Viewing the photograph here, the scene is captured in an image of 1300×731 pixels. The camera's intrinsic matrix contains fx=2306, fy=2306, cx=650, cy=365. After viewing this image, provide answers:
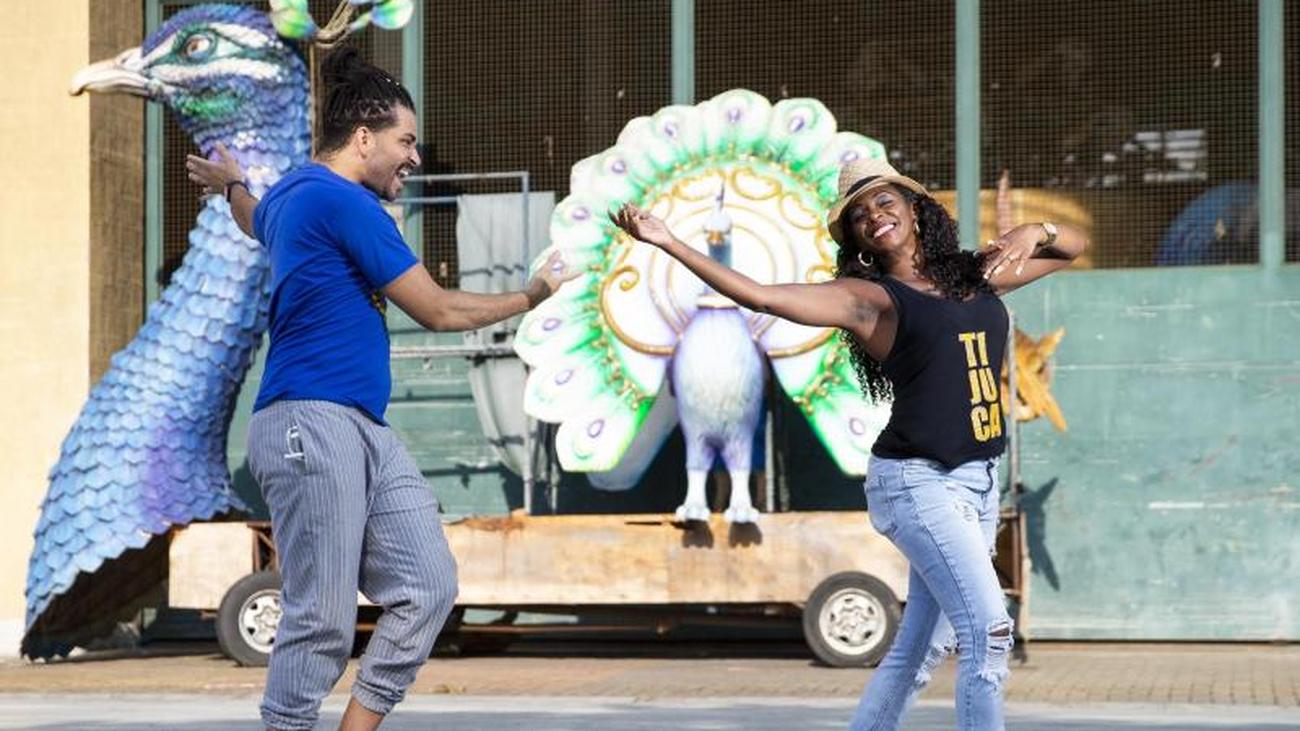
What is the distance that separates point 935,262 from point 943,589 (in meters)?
0.98

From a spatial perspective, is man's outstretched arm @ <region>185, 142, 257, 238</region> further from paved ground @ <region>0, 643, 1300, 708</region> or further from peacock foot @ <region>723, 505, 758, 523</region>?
peacock foot @ <region>723, 505, 758, 523</region>

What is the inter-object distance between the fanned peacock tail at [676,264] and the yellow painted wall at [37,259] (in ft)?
11.3

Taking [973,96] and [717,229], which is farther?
[973,96]

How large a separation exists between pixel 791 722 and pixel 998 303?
3471 millimetres

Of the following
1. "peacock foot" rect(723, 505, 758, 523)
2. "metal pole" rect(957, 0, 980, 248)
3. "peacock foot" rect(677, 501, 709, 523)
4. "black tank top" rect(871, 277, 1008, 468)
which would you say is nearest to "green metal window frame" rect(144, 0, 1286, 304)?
"metal pole" rect(957, 0, 980, 248)

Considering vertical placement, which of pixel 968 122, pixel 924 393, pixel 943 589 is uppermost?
pixel 968 122

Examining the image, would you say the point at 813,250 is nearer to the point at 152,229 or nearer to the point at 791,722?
the point at 791,722

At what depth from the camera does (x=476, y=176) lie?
50.0ft

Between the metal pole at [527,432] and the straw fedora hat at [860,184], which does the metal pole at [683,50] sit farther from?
the straw fedora hat at [860,184]

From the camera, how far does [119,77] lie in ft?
47.1

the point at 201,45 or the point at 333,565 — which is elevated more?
the point at 201,45

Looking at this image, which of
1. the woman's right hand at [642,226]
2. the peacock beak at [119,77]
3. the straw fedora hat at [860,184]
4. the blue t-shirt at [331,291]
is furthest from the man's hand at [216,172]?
the peacock beak at [119,77]

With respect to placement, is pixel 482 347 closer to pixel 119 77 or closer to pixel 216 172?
pixel 119 77

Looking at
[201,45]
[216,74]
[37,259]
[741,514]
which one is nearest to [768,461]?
[741,514]
